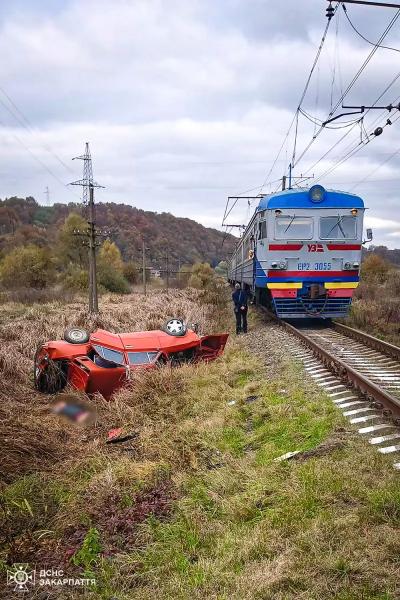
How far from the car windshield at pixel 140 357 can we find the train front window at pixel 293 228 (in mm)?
6342

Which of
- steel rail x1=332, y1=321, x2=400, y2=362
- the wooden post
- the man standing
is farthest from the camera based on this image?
the wooden post

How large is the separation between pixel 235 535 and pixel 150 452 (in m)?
2.25

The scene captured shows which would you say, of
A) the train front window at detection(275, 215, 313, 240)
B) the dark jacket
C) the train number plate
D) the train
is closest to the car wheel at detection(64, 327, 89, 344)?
the dark jacket

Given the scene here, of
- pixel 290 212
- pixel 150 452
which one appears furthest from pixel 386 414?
pixel 290 212

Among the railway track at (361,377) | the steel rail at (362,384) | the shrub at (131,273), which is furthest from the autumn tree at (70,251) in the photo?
the steel rail at (362,384)

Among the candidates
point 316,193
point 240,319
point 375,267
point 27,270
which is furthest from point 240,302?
point 27,270

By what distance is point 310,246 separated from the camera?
14.3 metres

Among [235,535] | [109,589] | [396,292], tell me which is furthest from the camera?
[396,292]

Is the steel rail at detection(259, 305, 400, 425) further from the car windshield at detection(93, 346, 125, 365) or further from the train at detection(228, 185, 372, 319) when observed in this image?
the car windshield at detection(93, 346, 125, 365)

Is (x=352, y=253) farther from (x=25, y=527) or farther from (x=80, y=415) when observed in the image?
(x=25, y=527)

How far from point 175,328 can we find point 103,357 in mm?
2063

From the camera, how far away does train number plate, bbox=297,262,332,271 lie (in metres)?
14.3

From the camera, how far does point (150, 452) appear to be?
230 inches

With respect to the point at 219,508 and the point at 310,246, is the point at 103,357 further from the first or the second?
the point at 310,246
